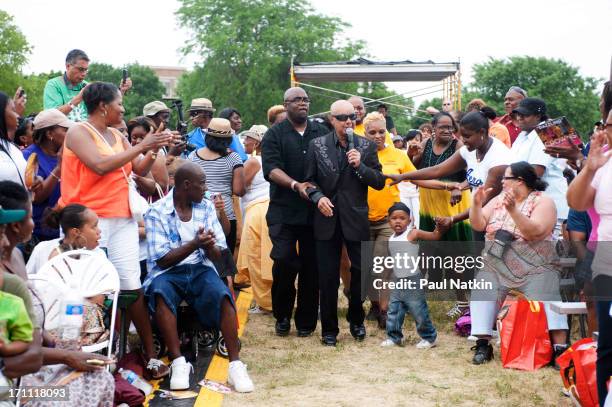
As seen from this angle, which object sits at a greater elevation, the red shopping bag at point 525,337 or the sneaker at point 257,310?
the red shopping bag at point 525,337

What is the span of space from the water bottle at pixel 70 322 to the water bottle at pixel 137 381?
3.24ft

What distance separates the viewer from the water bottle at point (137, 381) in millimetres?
6270

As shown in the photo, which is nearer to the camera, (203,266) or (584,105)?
(203,266)

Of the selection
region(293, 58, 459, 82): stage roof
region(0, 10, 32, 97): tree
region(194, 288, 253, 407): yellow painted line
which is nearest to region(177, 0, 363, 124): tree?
region(0, 10, 32, 97): tree

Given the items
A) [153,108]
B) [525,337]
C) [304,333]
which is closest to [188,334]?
[304,333]

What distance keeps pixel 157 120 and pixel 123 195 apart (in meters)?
3.38

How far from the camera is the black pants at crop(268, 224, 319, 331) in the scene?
848cm

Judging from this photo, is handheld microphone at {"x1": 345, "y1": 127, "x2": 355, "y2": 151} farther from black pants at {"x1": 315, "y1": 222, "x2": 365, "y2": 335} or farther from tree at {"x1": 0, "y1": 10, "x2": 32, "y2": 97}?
tree at {"x1": 0, "y1": 10, "x2": 32, "y2": 97}

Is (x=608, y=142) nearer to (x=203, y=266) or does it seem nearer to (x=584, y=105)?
(x=203, y=266)

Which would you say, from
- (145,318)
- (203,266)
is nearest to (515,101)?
(203,266)

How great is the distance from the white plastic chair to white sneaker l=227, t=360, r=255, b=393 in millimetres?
1185

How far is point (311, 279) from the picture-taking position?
854 centimetres

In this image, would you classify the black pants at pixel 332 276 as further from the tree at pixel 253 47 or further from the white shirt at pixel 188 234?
the tree at pixel 253 47

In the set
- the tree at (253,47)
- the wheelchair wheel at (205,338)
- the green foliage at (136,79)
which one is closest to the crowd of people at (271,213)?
the wheelchair wheel at (205,338)
